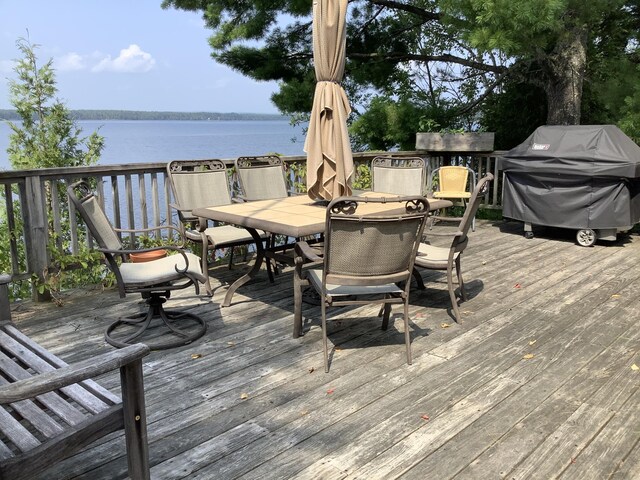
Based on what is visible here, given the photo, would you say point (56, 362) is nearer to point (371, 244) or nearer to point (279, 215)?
point (371, 244)

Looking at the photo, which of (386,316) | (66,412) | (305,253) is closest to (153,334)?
(305,253)

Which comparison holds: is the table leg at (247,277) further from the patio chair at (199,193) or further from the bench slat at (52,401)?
the bench slat at (52,401)

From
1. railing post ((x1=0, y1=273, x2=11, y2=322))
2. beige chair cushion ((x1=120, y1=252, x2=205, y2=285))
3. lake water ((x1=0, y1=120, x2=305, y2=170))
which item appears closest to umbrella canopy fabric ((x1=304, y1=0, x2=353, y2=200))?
beige chair cushion ((x1=120, y1=252, x2=205, y2=285))

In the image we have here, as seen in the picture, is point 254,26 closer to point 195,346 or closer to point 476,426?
point 195,346

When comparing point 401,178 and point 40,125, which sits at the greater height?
point 40,125

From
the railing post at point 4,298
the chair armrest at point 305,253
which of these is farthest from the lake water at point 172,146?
the railing post at point 4,298

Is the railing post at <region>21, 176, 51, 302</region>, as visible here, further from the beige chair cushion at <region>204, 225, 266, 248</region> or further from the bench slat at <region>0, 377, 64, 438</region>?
the bench slat at <region>0, 377, 64, 438</region>

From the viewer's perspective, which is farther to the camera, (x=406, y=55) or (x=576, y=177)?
(x=406, y=55)

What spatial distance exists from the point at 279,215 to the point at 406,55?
702 cm

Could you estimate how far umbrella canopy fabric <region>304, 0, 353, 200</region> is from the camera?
12.7 feet

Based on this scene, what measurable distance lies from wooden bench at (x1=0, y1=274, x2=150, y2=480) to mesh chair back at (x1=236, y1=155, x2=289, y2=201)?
3.36 meters

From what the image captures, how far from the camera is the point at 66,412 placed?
5.87ft

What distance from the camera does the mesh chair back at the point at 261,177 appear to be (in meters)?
5.26

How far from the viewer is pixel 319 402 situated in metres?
2.68
